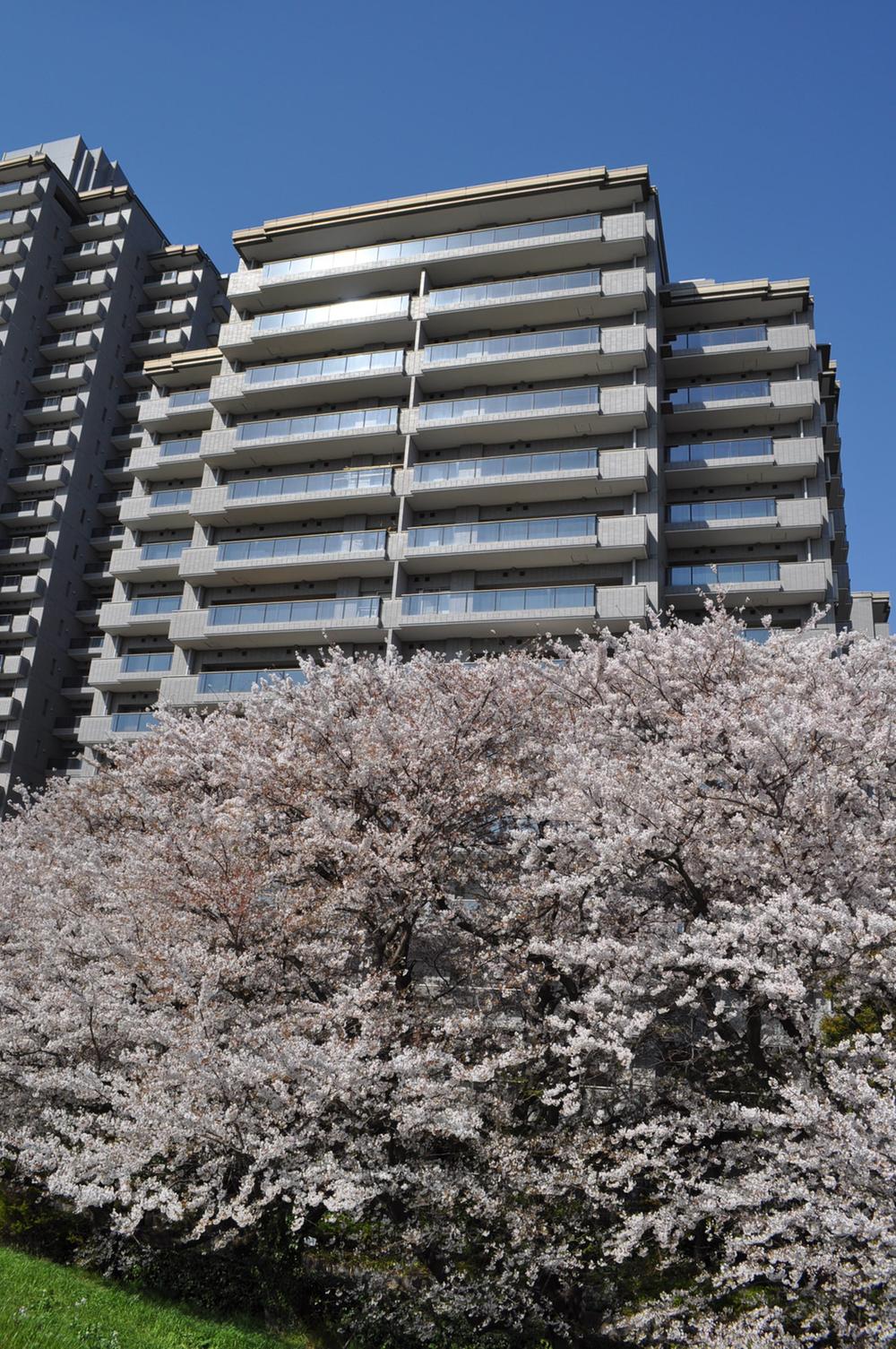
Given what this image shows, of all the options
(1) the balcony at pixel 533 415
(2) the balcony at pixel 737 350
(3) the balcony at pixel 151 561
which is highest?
(2) the balcony at pixel 737 350

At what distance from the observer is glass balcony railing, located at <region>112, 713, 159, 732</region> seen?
42.2 metres

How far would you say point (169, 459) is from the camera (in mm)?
49906

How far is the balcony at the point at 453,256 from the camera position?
43344 millimetres

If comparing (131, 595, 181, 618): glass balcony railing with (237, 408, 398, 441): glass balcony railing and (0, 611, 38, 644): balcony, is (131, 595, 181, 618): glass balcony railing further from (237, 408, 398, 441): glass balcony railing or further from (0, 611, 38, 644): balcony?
(0, 611, 38, 644): balcony

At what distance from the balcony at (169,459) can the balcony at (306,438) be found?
112 inches

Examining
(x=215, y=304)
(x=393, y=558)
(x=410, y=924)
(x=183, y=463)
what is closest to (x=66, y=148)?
(x=215, y=304)

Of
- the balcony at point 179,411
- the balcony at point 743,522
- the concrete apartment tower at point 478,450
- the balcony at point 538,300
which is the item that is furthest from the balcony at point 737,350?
the balcony at point 179,411

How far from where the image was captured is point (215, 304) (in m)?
71.1

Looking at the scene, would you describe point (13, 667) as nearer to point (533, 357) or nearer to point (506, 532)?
point (506, 532)

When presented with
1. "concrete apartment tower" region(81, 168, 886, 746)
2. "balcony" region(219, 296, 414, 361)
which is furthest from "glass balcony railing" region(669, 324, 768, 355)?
"balcony" region(219, 296, 414, 361)

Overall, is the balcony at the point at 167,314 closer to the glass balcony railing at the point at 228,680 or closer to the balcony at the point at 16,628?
the balcony at the point at 16,628

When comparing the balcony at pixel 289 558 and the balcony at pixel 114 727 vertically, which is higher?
the balcony at pixel 289 558

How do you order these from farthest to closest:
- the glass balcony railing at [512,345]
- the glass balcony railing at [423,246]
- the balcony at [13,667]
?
the balcony at [13,667] → the glass balcony railing at [423,246] → the glass balcony railing at [512,345]

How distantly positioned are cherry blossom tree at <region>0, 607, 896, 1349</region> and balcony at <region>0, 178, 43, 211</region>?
6558 cm
